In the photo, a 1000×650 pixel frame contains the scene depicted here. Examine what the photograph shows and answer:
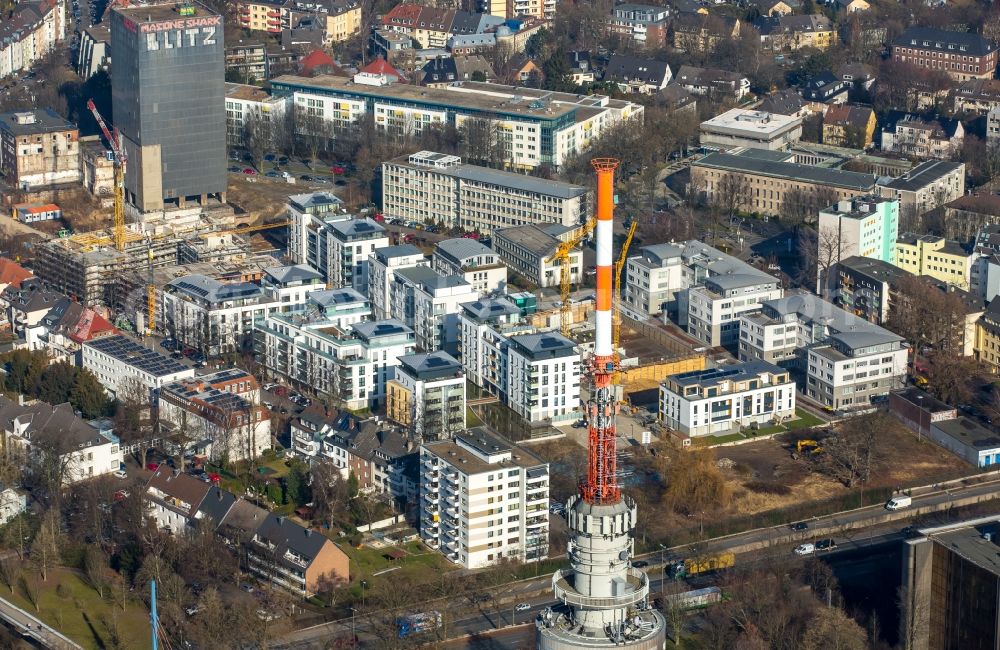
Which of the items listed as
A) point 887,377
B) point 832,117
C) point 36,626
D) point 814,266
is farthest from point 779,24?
point 36,626

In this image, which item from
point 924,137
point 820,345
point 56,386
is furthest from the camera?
point 924,137

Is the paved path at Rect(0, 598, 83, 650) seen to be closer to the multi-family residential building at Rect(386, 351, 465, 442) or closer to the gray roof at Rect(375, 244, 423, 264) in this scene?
the multi-family residential building at Rect(386, 351, 465, 442)

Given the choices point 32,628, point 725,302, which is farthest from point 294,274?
point 32,628

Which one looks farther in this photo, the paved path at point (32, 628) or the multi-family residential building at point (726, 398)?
the multi-family residential building at point (726, 398)

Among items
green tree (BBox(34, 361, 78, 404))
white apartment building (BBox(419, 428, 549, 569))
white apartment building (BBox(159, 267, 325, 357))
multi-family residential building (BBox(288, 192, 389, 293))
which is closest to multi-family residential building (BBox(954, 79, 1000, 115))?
multi-family residential building (BBox(288, 192, 389, 293))

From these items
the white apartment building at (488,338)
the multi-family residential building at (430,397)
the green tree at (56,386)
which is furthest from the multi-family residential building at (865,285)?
the green tree at (56,386)

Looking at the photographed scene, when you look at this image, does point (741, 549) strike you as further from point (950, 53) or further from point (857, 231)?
point (950, 53)

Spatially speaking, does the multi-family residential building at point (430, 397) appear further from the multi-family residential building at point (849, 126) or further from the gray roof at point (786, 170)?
the multi-family residential building at point (849, 126)
